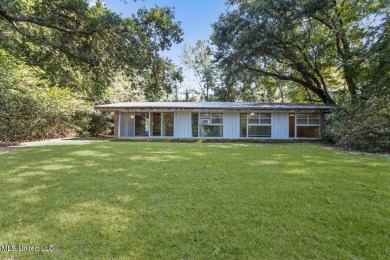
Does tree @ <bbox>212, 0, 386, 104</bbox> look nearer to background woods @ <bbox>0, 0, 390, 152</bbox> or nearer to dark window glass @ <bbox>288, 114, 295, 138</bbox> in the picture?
background woods @ <bbox>0, 0, 390, 152</bbox>

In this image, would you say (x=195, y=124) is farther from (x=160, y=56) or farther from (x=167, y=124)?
(x=160, y=56)

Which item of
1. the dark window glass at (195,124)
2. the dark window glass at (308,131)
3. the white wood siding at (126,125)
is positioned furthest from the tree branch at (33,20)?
the dark window glass at (308,131)

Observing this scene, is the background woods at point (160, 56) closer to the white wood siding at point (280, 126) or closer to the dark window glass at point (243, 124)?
the white wood siding at point (280, 126)

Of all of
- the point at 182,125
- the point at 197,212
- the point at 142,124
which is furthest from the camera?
the point at 142,124

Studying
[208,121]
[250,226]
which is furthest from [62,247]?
[208,121]

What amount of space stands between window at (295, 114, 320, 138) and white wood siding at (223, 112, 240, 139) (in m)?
4.14

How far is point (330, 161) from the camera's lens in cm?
740

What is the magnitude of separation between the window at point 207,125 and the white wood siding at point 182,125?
35cm

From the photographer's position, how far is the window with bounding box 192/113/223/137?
54.9 feet

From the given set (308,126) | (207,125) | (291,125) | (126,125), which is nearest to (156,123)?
(126,125)

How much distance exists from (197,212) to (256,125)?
1390cm

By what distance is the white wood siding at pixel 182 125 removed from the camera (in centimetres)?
1680

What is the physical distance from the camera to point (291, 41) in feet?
54.5

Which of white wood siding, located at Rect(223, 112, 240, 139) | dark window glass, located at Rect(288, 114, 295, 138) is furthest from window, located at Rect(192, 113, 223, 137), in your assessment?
dark window glass, located at Rect(288, 114, 295, 138)
